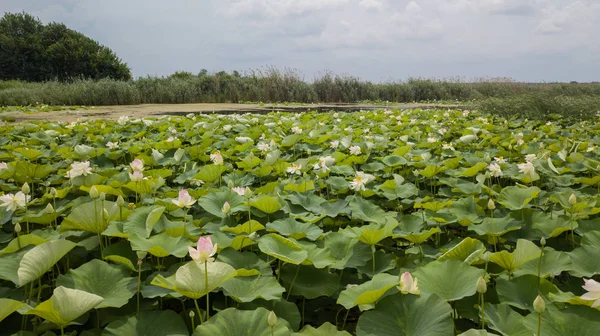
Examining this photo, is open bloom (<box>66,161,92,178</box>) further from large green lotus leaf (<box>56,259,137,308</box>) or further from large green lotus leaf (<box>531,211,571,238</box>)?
large green lotus leaf (<box>531,211,571,238</box>)

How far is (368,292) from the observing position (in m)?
0.84

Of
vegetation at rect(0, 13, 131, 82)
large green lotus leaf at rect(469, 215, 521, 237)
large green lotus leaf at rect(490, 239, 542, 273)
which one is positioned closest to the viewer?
large green lotus leaf at rect(490, 239, 542, 273)

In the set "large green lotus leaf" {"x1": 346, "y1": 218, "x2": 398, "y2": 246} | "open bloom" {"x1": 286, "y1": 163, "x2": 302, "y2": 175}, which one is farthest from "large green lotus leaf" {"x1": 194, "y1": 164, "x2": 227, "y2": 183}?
"large green lotus leaf" {"x1": 346, "y1": 218, "x2": 398, "y2": 246}

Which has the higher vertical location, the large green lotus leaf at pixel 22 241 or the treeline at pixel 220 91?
the treeline at pixel 220 91

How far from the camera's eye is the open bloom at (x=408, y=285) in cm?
85

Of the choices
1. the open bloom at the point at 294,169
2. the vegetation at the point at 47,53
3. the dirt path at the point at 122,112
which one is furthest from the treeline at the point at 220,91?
the vegetation at the point at 47,53

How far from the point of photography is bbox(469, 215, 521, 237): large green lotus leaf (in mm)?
1293

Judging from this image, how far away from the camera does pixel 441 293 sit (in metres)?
0.92

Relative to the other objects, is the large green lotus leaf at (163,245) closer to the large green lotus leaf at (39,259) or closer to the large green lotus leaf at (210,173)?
the large green lotus leaf at (39,259)

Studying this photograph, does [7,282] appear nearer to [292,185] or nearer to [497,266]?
[292,185]

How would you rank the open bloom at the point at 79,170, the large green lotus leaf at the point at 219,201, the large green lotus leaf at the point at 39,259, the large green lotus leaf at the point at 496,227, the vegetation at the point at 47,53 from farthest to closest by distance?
the vegetation at the point at 47,53 < the open bloom at the point at 79,170 < the large green lotus leaf at the point at 219,201 < the large green lotus leaf at the point at 496,227 < the large green lotus leaf at the point at 39,259

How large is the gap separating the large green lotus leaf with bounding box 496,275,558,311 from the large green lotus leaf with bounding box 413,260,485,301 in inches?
3.8

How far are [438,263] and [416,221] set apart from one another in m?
0.42

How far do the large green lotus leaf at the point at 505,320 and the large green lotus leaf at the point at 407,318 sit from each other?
122mm
